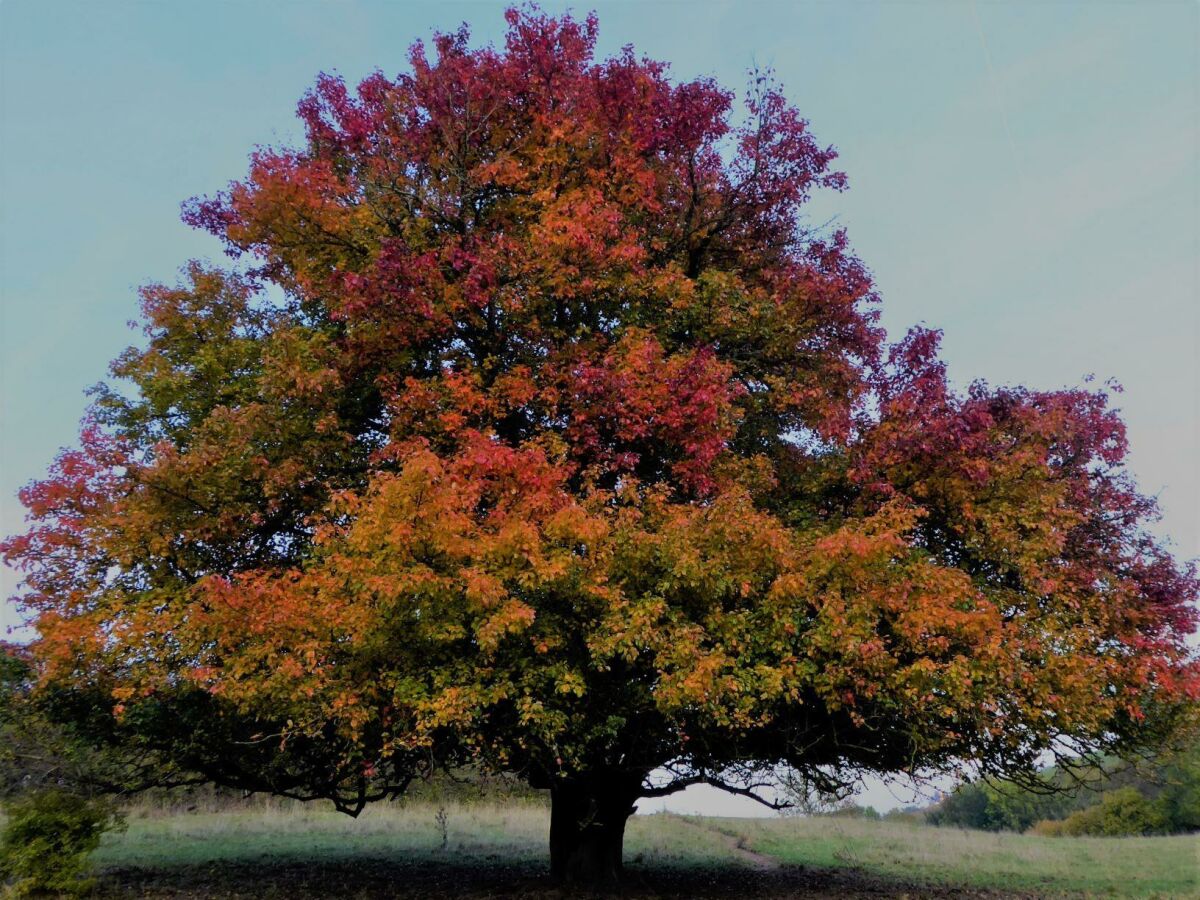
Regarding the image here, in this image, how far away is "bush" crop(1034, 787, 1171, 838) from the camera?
181 ft

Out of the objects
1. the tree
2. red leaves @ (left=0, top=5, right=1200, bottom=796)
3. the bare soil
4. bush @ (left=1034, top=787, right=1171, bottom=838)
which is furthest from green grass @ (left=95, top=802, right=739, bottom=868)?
bush @ (left=1034, top=787, right=1171, bottom=838)

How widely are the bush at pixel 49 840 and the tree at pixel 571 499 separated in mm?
1188

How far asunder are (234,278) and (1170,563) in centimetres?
1668

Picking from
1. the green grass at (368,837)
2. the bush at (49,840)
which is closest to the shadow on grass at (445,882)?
the bush at (49,840)

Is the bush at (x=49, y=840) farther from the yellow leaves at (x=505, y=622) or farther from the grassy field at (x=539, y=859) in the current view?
the yellow leaves at (x=505, y=622)

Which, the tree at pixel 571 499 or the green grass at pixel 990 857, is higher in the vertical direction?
the tree at pixel 571 499

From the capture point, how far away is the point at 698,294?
1273 cm

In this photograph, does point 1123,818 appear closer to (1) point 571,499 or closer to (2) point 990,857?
(2) point 990,857

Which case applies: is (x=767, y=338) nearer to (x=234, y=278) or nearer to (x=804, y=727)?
(x=804, y=727)

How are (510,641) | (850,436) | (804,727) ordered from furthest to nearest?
1. (850,436)
2. (804,727)
3. (510,641)

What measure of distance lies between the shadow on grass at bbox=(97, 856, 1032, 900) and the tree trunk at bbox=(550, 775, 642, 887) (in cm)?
42

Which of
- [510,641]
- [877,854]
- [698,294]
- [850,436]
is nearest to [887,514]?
[850,436]

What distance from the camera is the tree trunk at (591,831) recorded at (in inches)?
523

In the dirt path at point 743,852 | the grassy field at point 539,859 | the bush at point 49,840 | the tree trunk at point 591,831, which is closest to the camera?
the bush at point 49,840
